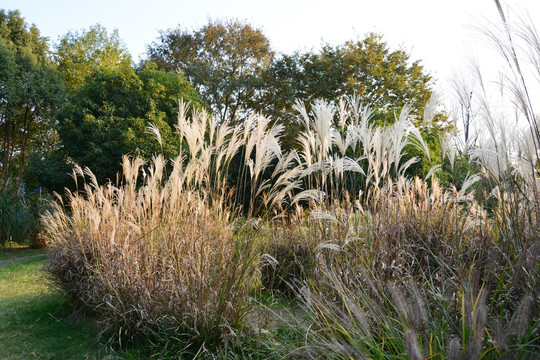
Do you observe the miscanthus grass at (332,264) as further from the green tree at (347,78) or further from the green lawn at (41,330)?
the green tree at (347,78)

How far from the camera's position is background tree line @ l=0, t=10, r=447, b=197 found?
39.6ft

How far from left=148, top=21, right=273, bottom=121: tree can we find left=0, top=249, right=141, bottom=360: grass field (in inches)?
632

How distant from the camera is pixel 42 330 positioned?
4.42m

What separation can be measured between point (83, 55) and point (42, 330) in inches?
782

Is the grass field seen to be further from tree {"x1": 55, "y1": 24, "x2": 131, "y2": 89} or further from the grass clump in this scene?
tree {"x1": 55, "y1": 24, "x2": 131, "y2": 89}

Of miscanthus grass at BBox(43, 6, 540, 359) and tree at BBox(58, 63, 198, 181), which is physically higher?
tree at BBox(58, 63, 198, 181)

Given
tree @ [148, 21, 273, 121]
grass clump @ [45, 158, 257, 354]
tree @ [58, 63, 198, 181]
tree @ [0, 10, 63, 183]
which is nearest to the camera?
grass clump @ [45, 158, 257, 354]

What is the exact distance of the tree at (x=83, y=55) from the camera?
2091 centimetres

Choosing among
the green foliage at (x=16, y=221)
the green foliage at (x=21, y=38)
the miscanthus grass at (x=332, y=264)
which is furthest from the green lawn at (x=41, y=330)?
the green foliage at (x=21, y=38)

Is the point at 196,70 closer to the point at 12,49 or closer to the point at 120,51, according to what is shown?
the point at 120,51

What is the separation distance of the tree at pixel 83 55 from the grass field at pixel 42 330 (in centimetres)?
1696

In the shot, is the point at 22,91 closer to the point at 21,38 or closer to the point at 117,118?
the point at 21,38

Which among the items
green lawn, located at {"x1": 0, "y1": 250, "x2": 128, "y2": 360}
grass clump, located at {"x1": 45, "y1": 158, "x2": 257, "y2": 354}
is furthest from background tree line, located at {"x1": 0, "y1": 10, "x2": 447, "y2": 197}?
grass clump, located at {"x1": 45, "y1": 158, "x2": 257, "y2": 354}

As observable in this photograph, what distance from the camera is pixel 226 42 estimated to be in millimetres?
22281
